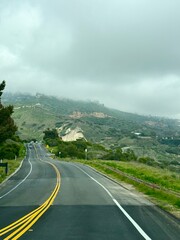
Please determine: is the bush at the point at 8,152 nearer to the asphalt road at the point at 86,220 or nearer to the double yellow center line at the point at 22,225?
the asphalt road at the point at 86,220

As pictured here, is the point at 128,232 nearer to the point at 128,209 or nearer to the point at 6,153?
the point at 128,209

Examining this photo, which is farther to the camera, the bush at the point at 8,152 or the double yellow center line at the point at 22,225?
the bush at the point at 8,152

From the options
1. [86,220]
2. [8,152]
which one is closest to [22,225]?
[86,220]

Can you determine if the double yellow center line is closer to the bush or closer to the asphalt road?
the asphalt road

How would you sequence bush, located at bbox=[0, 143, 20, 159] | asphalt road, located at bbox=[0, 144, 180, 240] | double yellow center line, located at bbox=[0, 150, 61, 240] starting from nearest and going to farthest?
double yellow center line, located at bbox=[0, 150, 61, 240] < asphalt road, located at bbox=[0, 144, 180, 240] < bush, located at bbox=[0, 143, 20, 159]

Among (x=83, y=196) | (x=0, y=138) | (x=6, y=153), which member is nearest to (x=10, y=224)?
(x=83, y=196)

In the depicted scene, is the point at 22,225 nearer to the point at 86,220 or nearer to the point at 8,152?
the point at 86,220

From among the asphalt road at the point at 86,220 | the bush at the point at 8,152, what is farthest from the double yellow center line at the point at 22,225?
Answer: the bush at the point at 8,152

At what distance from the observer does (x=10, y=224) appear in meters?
13.8

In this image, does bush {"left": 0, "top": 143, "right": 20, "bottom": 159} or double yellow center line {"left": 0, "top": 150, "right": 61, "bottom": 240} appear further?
bush {"left": 0, "top": 143, "right": 20, "bottom": 159}

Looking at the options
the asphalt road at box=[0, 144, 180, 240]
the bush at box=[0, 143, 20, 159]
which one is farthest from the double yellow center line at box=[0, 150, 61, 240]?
the bush at box=[0, 143, 20, 159]

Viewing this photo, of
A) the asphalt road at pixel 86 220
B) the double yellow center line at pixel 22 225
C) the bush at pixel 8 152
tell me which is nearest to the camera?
the double yellow center line at pixel 22 225

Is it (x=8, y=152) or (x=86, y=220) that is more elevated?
(x=8, y=152)

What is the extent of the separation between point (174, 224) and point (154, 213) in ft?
9.32
